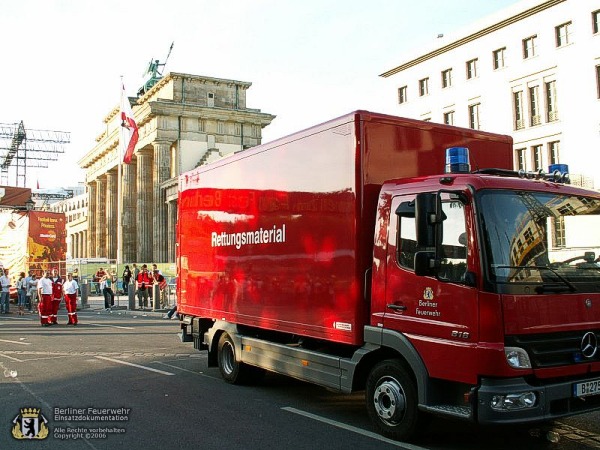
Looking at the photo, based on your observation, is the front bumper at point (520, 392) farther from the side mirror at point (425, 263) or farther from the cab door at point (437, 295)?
the side mirror at point (425, 263)

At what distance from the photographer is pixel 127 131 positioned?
1230 inches

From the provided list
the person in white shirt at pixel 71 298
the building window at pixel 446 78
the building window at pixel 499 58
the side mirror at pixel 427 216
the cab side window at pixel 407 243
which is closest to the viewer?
the side mirror at pixel 427 216

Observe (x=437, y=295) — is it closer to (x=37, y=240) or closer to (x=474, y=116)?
(x=37, y=240)

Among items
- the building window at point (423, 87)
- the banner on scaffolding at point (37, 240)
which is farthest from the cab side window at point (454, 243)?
the building window at point (423, 87)

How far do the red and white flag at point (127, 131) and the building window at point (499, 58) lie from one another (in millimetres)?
24847

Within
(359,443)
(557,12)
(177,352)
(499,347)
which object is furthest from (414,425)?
(557,12)

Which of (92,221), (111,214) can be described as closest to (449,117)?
(111,214)

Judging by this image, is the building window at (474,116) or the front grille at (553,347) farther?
the building window at (474,116)

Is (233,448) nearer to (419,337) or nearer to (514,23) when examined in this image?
(419,337)

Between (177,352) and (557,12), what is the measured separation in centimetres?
3451

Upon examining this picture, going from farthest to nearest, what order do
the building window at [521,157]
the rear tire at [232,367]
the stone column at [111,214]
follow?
the stone column at [111,214] < the building window at [521,157] < the rear tire at [232,367]

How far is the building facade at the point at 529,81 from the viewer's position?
36.2 meters

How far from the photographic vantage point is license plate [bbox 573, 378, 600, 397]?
204 inches

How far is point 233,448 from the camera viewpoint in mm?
5676
